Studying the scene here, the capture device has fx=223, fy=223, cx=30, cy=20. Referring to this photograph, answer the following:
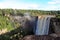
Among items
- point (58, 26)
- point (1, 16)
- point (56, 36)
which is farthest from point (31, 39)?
point (1, 16)

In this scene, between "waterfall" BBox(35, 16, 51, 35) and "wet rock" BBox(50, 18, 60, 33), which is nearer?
"wet rock" BBox(50, 18, 60, 33)

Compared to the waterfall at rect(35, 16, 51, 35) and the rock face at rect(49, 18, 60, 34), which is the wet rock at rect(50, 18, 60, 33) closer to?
the rock face at rect(49, 18, 60, 34)

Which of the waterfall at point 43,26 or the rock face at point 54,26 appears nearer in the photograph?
the rock face at point 54,26

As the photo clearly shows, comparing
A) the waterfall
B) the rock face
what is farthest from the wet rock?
the waterfall

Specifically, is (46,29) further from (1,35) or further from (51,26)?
(1,35)

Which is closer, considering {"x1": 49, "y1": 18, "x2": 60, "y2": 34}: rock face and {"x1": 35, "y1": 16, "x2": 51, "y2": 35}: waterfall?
{"x1": 49, "y1": 18, "x2": 60, "y2": 34}: rock face

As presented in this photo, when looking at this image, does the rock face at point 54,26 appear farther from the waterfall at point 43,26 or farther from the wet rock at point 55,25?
the waterfall at point 43,26

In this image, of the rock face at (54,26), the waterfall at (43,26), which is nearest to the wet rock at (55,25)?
the rock face at (54,26)

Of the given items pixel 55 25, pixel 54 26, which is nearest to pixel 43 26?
pixel 54 26
